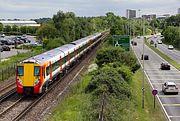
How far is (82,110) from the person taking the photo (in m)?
25.8

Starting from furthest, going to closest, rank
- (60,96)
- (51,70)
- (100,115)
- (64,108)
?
(51,70) → (60,96) → (64,108) → (100,115)

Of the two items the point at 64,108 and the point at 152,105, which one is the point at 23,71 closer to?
the point at 64,108

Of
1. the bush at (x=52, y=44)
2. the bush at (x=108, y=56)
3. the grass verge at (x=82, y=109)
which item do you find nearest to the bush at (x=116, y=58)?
the bush at (x=108, y=56)

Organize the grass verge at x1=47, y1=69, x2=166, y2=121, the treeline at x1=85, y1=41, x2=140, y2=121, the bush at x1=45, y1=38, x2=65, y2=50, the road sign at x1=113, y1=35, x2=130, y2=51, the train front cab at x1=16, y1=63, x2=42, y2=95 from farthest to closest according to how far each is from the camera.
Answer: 1. the bush at x1=45, y1=38, x2=65, y2=50
2. the road sign at x1=113, y1=35, x2=130, y2=51
3. the train front cab at x1=16, y1=63, x2=42, y2=95
4. the grass verge at x1=47, y1=69, x2=166, y2=121
5. the treeline at x1=85, y1=41, x2=140, y2=121

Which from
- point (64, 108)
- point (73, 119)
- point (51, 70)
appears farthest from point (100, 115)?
point (51, 70)

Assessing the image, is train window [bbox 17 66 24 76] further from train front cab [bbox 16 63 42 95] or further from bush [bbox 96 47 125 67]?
bush [bbox 96 47 125 67]

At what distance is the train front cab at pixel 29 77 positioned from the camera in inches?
1228

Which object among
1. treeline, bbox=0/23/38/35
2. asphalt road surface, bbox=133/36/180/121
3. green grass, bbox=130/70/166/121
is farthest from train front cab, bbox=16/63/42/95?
treeline, bbox=0/23/38/35

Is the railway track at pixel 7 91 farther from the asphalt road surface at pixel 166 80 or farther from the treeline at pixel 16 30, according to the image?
the treeline at pixel 16 30

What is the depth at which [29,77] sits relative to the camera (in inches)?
1227

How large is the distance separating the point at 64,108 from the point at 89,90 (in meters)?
5.55

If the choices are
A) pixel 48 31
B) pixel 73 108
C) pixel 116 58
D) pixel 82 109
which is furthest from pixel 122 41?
pixel 48 31

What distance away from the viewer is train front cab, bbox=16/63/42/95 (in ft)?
102

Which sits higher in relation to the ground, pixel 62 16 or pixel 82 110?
pixel 62 16
